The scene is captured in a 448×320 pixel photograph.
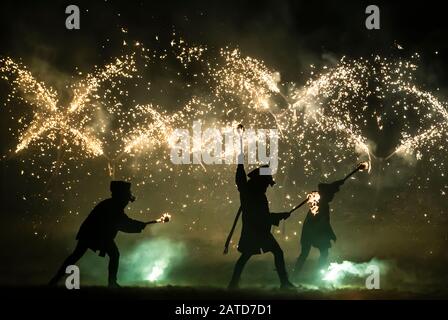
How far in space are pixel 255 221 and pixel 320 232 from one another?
10.0ft

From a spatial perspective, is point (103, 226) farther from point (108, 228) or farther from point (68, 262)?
point (68, 262)

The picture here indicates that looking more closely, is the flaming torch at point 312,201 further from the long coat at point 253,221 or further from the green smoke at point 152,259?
the green smoke at point 152,259

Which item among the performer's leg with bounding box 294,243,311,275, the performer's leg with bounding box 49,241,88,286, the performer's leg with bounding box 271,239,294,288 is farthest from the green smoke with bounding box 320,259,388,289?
the performer's leg with bounding box 49,241,88,286

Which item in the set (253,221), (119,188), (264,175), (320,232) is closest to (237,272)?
(253,221)

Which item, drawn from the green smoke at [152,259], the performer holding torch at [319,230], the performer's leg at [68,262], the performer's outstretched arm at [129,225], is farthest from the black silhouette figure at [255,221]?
the green smoke at [152,259]

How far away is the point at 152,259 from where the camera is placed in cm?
2134

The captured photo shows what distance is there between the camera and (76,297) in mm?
9219

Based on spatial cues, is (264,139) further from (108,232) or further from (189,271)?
(108,232)

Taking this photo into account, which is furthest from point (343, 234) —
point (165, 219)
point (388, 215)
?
point (165, 219)

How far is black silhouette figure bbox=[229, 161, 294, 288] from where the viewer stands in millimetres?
12086

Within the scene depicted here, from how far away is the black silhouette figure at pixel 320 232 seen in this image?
14.5 meters

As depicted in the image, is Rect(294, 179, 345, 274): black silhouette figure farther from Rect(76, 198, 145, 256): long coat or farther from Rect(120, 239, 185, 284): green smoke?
Rect(120, 239, 185, 284): green smoke

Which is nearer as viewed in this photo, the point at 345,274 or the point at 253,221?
the point at 253,221
